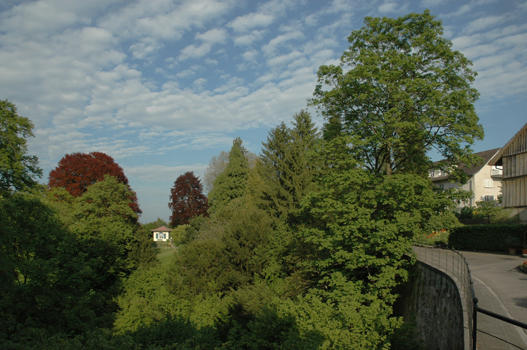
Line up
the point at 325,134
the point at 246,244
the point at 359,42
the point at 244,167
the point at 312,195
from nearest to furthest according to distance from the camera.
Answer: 1. the point at 312,195
2. the point at 359,42
3. the point at 325,134
4. the point at 246,244
5. the point at 244,167

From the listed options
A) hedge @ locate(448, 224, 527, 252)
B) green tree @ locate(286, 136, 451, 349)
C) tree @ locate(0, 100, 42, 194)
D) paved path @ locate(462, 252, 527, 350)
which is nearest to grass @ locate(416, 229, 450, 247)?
hedge @ locate(448, 224, 527, 252)

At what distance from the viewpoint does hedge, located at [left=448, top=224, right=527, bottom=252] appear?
24.3 m

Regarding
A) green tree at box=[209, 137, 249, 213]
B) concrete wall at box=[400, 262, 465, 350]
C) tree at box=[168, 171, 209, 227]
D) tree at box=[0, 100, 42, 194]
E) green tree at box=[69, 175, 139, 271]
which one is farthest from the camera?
tree at box=[168, 171, 209, 227]

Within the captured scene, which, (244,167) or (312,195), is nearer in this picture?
(312,195)

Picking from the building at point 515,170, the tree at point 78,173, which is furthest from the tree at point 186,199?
the building at point 515,170

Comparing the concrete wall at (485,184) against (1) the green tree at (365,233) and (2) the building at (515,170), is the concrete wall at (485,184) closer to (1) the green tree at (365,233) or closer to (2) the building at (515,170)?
(2) the building at (515,170)

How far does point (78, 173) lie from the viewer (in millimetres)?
42562

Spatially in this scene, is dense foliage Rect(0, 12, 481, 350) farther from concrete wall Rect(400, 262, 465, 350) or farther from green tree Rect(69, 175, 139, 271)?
concrete wall Rect(400, 262, 465, 350)

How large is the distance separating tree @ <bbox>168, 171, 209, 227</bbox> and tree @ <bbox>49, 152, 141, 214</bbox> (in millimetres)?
15063

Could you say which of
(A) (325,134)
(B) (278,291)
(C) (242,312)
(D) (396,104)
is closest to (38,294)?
(C) (242,312)

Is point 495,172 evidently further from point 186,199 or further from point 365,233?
point 186,199

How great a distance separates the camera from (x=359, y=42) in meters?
19.9

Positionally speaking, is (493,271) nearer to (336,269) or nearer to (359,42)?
(336,269)

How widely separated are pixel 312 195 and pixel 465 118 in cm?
828
